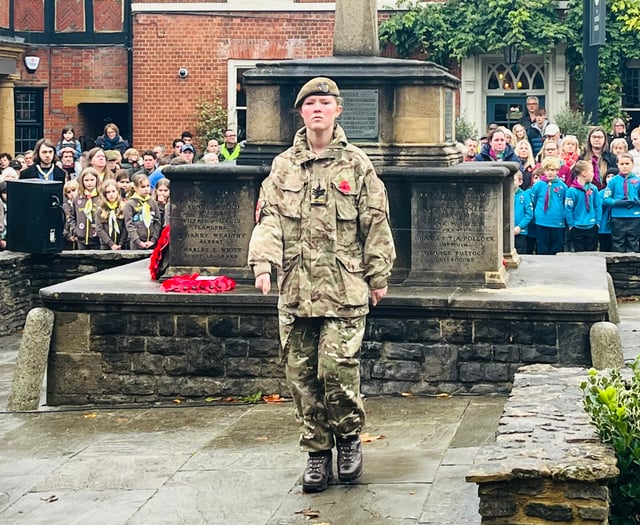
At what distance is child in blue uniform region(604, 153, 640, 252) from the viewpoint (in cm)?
1578

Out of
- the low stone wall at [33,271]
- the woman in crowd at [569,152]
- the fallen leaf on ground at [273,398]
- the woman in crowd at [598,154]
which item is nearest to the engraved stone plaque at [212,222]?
the fallen leaf on ground at [273,398]

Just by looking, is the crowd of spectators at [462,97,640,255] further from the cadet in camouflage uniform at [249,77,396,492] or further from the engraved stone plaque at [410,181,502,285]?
the cadet in camouflage uniform at [249,77,396,492]

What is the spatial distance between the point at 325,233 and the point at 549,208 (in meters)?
8.76

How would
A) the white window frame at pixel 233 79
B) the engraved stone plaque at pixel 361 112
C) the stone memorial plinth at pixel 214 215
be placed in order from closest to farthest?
the stone memorial plinth at pixel 214 215 < the engraved stone plaque at pixel 361 112 < the white window frame at pixel 233 79

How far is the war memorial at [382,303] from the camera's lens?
10.0m

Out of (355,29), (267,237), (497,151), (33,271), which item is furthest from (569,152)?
(267,237)

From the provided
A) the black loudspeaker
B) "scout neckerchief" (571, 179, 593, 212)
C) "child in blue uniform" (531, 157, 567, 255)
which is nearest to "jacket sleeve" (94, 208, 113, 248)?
the black loudspeaker

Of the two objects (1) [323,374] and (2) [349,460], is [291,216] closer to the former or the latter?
(1) [323,374]

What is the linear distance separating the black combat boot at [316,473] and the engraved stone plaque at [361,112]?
447 centimetres

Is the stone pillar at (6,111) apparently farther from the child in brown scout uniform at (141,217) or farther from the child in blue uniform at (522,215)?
the child in blue uniform at (522,215)

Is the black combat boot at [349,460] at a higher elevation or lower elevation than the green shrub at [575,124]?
lower

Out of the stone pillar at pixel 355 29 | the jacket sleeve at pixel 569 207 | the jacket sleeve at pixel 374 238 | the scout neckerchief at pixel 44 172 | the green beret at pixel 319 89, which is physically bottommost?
the jacket sleeve at pixel 374 238

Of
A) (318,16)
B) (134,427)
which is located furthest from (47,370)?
(318,16)

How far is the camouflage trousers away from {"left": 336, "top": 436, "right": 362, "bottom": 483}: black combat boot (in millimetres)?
45
